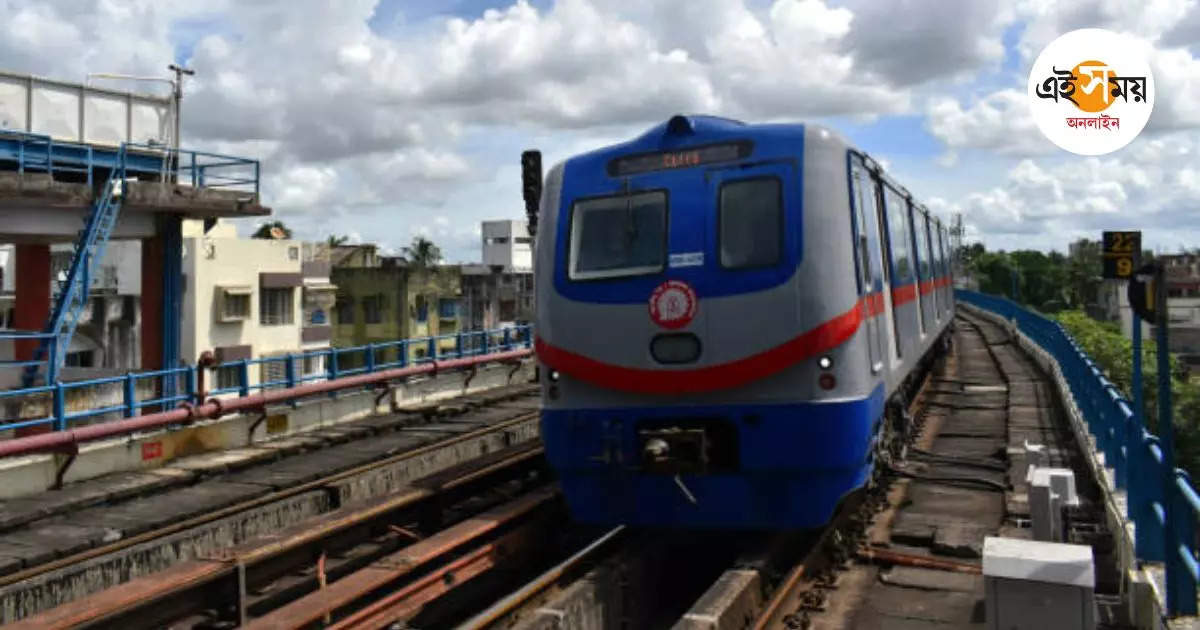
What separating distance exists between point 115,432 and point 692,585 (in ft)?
22.5

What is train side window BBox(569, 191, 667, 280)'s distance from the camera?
7066 millimetres

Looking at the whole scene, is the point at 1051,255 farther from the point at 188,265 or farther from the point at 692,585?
the point at 692,585

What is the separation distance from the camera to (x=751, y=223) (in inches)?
268

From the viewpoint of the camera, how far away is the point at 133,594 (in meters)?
5.77

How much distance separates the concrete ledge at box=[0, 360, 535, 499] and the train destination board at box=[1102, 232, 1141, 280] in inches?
381

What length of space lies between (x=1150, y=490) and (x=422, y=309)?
48.4 metres

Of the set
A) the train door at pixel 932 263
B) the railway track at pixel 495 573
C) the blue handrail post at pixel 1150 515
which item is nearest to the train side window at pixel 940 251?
the train door at pixel 932 263

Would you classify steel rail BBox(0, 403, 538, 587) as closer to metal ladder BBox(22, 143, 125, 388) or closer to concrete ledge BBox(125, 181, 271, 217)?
metal ladder BBox(22, 143, 125, 388)

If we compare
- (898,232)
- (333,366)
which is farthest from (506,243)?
(898,232)

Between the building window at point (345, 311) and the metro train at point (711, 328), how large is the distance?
46667 millimetres

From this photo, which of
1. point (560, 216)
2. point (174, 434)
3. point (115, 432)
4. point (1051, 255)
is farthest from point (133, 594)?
point (1051, 255)

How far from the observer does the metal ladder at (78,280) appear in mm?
16675

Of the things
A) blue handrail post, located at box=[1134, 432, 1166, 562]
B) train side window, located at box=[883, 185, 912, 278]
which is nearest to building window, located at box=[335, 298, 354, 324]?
train side window, located at box=[883, 185, 912, 278]

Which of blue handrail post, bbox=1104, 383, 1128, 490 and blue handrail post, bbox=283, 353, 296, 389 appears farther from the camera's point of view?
blue handrail post, bbox=283, 353, 296, 389
